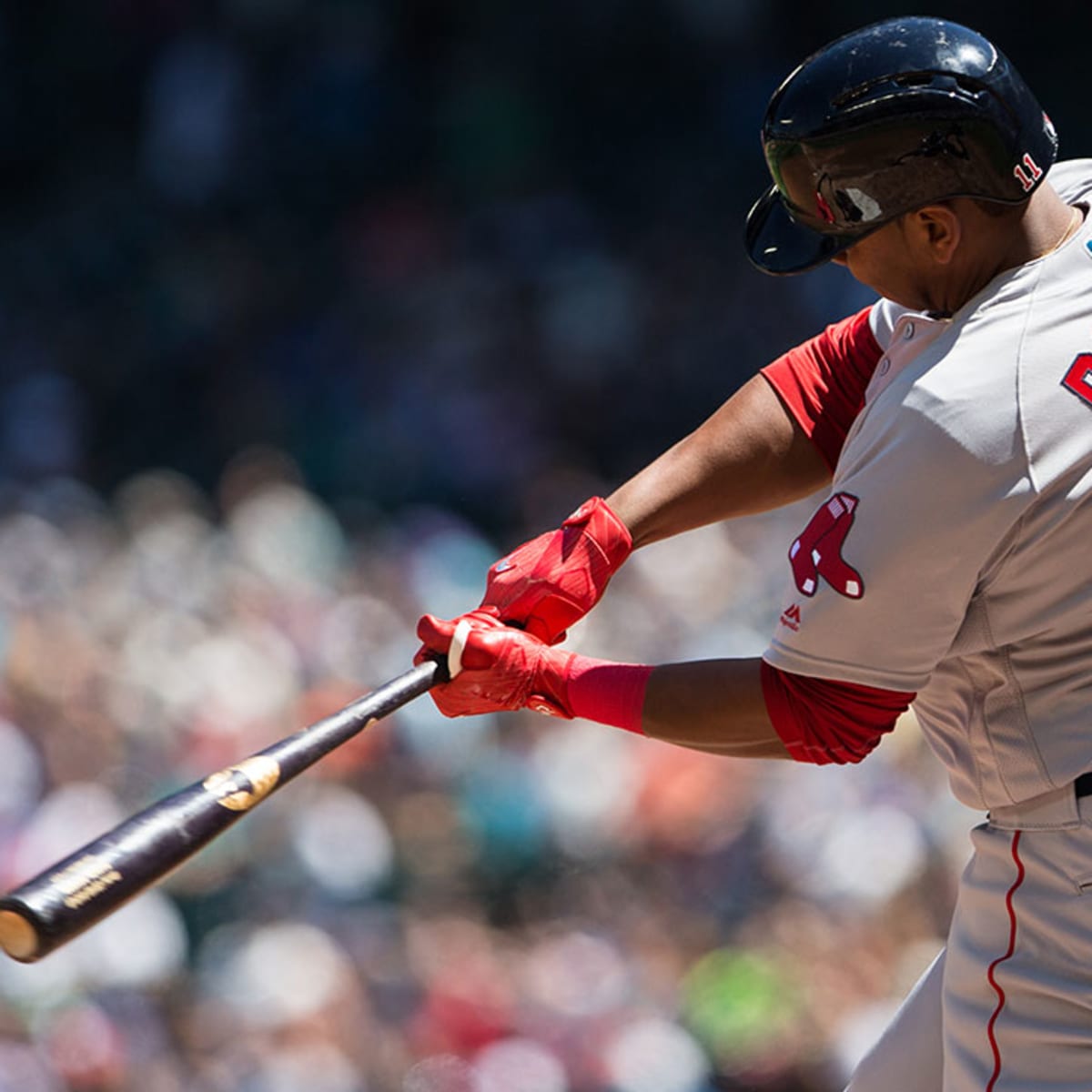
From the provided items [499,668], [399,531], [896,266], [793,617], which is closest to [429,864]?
[399,531]

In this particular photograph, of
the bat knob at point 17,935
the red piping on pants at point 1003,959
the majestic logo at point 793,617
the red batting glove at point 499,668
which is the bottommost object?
the red piping on pants at point 1003,959

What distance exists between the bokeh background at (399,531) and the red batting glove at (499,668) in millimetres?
2064

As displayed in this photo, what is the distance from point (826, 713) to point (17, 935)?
801 mm

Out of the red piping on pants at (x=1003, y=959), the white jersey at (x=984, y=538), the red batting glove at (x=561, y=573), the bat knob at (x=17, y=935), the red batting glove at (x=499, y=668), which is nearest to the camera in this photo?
the bat knob at (x=17, y=935)

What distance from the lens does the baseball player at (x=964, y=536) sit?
1.54 meters

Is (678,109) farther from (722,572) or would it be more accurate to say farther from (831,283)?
(722,572)

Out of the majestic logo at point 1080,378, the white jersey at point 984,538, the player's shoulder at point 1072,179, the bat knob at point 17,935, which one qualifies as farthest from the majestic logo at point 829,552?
the bat knob at point 17,935

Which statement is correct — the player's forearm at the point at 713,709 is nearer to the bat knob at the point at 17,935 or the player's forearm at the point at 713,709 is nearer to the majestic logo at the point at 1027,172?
the majestic logo at the point at 1027,172

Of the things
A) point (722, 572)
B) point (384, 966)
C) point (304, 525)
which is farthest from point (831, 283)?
point (384, 966)

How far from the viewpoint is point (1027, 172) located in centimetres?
162

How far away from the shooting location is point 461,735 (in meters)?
4.73

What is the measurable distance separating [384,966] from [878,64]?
2.97 metres

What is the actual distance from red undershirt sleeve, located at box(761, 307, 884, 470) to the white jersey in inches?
15.9

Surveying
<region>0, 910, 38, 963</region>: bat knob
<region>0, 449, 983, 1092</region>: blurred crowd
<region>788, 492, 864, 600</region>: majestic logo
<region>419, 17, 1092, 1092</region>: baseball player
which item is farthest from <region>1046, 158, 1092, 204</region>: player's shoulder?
<region>0, 449, 983, 1092</region>: blurred crowd
